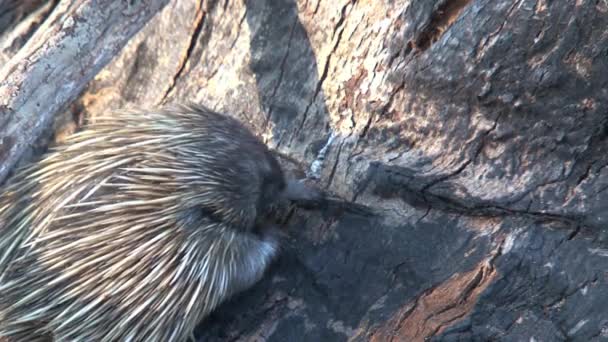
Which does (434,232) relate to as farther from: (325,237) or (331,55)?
(331,55)

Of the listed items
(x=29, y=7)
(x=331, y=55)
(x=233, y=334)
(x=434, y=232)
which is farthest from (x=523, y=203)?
(x=29, y=7)

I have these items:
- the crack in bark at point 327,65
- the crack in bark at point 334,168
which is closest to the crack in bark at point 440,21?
the crack in bark at point 327,65

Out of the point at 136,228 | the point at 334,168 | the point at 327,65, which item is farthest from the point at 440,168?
the point at 136,228

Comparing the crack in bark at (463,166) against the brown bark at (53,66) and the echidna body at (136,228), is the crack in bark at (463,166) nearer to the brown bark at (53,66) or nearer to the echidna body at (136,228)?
the echidna body at (136,228)

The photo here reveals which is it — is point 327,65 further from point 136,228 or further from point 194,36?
point 136,228

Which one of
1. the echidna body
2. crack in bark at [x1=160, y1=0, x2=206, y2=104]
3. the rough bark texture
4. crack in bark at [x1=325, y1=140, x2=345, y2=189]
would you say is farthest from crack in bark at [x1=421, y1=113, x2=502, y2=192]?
crack in bark at [x1=160, y1=0, x2=206, y2=104]

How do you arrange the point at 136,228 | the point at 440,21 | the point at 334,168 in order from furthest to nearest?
the point at 334,168
the point at 136,228
the point at 440,21
